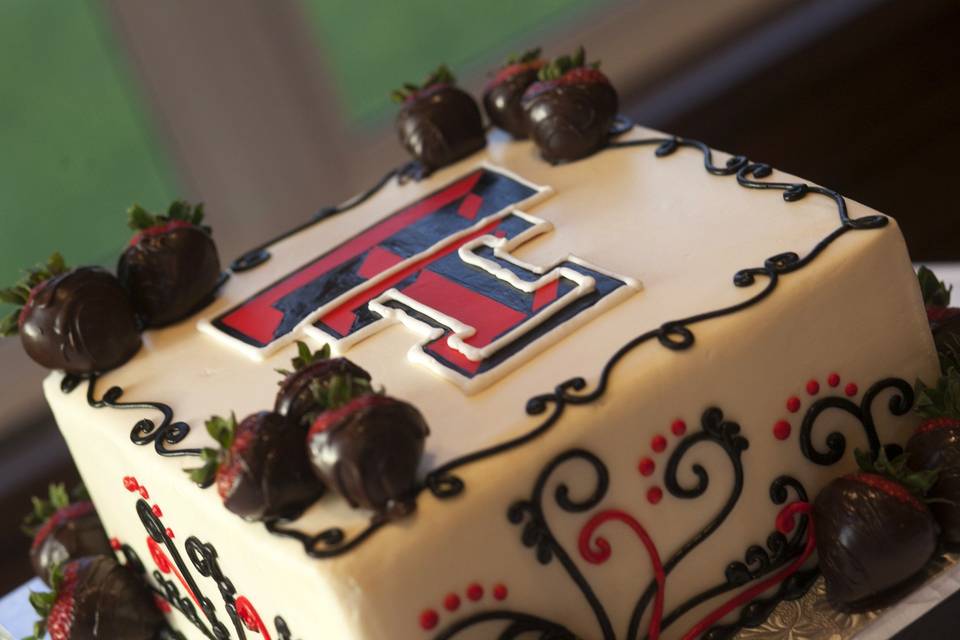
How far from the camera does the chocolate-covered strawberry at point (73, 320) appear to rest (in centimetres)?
205

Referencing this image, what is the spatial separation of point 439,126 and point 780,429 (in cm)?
88

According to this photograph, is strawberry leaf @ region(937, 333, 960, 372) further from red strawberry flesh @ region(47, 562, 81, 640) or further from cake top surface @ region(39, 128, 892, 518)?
red strawberry flesh @ region(47, 562, 81, 640)

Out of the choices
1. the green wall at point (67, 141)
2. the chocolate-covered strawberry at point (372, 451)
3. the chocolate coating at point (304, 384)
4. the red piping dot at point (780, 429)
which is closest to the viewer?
the chocolate-covered strawberry at point (372, 451)

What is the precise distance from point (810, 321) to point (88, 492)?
1203mm

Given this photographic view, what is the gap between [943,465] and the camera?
1752mm

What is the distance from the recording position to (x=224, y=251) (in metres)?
3.69

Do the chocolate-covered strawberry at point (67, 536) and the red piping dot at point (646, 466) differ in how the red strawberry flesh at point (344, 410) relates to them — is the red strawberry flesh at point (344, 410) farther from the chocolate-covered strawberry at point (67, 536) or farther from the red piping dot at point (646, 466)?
the chocolate-covered strawberry at point (67, 536)

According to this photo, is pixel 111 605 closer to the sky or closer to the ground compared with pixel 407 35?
closer to the ground

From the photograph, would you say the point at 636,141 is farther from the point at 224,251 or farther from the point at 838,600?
the point at 224,251

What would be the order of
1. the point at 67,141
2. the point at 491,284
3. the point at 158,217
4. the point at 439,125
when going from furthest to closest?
the point at 67,141 → the point at 439,125 → the point at 158,217 → the point at 491,284

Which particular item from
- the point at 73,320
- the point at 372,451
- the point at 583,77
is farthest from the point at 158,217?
the point at 372,451

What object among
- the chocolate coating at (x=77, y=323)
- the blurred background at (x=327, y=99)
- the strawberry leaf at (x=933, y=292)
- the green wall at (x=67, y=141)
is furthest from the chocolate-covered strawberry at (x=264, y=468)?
the green wall at (x=67, y=141)

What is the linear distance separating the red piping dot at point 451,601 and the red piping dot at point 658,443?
0.30 metres

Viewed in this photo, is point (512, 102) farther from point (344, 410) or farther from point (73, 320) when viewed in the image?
point (344, 410)
